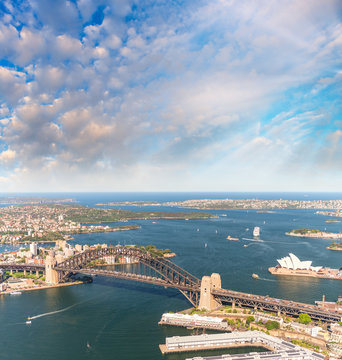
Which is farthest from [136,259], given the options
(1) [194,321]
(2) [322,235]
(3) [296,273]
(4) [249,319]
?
(2) [322,235]

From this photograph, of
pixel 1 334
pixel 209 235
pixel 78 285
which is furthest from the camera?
pixel 209 235

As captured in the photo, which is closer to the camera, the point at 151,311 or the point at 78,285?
the point at 151,311

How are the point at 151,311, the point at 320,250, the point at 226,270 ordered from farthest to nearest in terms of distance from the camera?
the point at 320,250 < the point at 226,270 < the point at 151,311

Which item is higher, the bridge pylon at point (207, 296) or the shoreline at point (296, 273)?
the bridge pylon at point (207, 296)

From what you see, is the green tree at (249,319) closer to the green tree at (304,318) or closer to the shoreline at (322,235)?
the green tree at (304,318)

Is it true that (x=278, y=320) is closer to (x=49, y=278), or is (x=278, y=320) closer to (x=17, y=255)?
(x=49, y=278)

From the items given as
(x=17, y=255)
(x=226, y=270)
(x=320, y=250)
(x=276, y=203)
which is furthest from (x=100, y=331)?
(x=276, y=203)

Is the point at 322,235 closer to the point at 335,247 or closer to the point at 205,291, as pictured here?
the point at 335,247

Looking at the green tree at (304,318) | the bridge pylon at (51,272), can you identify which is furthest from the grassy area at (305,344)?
the bridge pylon at (51,272)
